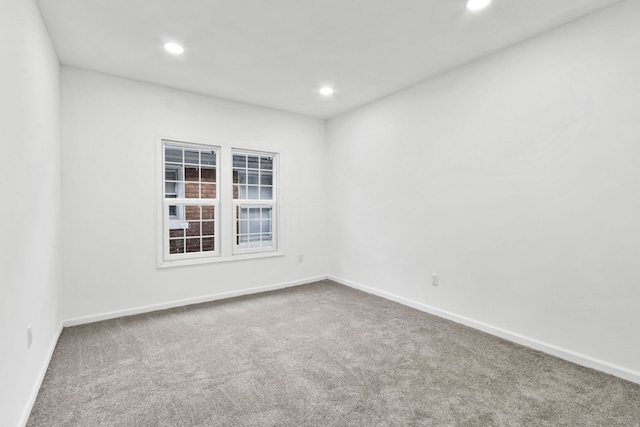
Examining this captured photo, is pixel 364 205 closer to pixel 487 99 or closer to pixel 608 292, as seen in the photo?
pixel 487 99

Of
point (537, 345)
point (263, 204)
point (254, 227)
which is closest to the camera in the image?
point (537, 345)

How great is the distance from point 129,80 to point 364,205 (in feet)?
10.4

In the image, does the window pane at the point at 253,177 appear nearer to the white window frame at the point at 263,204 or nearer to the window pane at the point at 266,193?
the window pane at the point at 266,193

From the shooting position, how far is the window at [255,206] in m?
4.60

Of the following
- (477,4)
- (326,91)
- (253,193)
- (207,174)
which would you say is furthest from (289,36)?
(207,174)

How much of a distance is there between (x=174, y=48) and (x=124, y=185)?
61.8 inches

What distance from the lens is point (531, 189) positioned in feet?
9.00

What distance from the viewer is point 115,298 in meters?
3.48

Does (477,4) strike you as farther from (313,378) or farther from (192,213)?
(192,213)

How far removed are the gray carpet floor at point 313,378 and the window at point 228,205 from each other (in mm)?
1016

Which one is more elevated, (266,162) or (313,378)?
(266,162)

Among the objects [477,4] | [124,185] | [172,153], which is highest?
[477,4]

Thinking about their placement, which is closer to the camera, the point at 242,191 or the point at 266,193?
the point at 242,191

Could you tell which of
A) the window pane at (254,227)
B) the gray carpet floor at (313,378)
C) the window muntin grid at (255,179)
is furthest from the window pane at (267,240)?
the gray carpet floor at (313,378)
